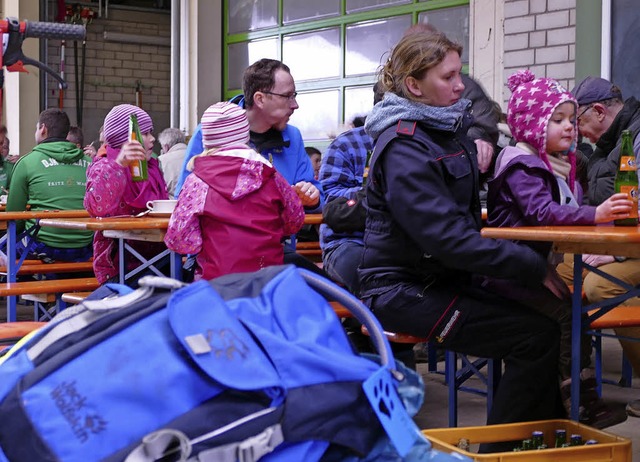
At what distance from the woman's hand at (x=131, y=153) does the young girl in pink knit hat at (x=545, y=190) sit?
1620mm

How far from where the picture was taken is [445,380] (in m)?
4.86

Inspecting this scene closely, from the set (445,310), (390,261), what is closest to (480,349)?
(445,310)

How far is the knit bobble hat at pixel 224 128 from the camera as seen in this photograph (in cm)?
350

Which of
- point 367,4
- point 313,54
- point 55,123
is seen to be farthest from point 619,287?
point 313,54

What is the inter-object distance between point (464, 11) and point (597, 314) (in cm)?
530

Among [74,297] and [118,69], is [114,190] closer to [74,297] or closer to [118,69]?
[74,297]

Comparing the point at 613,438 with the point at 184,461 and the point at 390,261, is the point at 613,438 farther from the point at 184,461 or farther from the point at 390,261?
the point at 184,461

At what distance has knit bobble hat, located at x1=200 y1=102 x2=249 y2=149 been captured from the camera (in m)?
3.50

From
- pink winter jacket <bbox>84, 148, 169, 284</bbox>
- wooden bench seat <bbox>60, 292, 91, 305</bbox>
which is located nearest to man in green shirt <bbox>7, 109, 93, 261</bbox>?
wooden bench seat <bbox>60, 292, 91, 305</bbox>

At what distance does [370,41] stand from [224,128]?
18.4 ft

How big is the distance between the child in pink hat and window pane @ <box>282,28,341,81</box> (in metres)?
5.98

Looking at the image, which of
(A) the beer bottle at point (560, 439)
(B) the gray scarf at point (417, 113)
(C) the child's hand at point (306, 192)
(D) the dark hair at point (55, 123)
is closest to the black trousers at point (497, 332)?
(A) the beer bottle at point (560, 439)

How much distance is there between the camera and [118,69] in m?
15.4

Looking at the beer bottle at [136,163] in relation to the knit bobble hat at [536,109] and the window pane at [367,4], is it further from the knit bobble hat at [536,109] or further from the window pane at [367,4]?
the window pane at [367,4]
